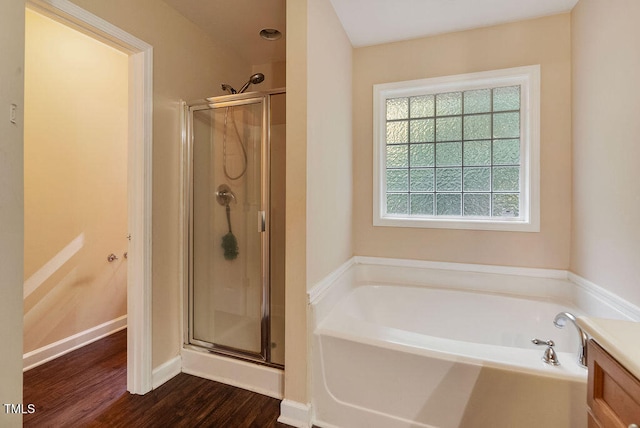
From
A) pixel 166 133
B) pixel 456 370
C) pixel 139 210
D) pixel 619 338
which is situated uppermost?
pixel 166 133

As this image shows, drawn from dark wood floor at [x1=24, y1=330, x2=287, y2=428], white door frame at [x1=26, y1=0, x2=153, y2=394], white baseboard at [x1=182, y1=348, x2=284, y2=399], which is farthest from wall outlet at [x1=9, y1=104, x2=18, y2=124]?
white baseboard at [x1=182, y1=348, x2=284, y2=399]

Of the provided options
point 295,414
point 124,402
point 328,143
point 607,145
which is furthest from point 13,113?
point 607,145

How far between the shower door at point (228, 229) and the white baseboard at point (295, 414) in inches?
15.0

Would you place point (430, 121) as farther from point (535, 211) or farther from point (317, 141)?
point (317, 141)

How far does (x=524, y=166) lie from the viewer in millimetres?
2182

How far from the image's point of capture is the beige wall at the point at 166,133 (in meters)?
1.88

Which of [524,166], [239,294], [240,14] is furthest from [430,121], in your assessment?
[239,294]

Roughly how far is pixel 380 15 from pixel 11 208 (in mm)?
2308

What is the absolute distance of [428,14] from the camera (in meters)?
2.05

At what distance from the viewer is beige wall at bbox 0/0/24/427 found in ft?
3.65

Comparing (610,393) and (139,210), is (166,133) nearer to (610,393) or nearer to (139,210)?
(139,210)

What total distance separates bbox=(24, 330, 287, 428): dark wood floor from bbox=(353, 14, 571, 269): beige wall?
140 cm

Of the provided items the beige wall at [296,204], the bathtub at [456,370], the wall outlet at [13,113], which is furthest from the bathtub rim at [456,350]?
the wall outlet at [13,113]

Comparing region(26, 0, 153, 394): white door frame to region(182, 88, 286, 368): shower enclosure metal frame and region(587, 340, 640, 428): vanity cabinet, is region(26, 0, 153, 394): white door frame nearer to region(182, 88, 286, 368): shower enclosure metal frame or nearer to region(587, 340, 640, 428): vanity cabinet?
region(182, 88, 286, 368): shower enclosure metal frame
